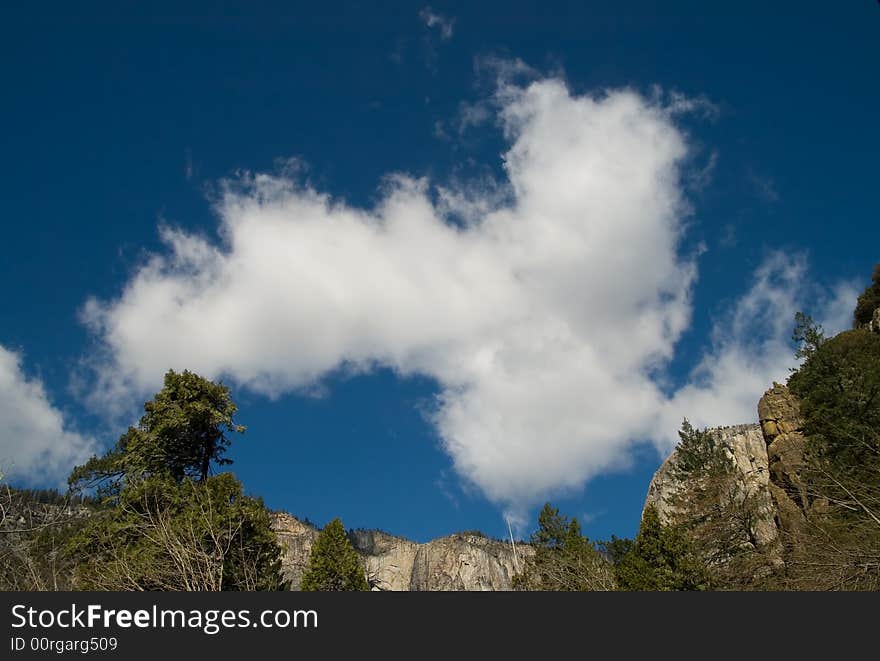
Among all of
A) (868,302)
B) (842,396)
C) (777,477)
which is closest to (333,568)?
(777,477)

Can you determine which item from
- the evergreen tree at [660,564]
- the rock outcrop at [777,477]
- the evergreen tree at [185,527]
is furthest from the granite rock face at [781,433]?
the evergreen tree at [185,527]

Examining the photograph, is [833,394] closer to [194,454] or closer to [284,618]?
[194,454]

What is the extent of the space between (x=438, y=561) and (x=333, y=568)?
11788 cm

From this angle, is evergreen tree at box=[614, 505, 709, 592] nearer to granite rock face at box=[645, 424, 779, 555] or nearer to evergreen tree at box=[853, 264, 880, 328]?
granite rock face at box=[645, 424, 779, 555]

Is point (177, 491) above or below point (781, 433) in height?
below

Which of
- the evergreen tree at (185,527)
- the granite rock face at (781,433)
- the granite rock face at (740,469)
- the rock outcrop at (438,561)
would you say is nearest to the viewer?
the evergreen tree at (185,527)

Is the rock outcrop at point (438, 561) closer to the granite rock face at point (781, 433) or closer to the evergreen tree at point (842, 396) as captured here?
the granite rock face at point (781, 433)

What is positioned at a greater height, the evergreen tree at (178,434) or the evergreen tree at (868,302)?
the evergreen tree at (868,302)

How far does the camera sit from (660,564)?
2681cm

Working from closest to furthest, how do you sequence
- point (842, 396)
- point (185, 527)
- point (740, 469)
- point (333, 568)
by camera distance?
point (185, 527)
point (842, 396)
point (333, 568)
point (740, 469)

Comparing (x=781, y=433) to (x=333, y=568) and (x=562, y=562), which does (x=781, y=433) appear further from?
(x=333, y=568)

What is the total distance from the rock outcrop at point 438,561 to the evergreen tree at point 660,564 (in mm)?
100239

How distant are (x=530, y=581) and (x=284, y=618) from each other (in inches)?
1202

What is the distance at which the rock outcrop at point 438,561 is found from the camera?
131m
